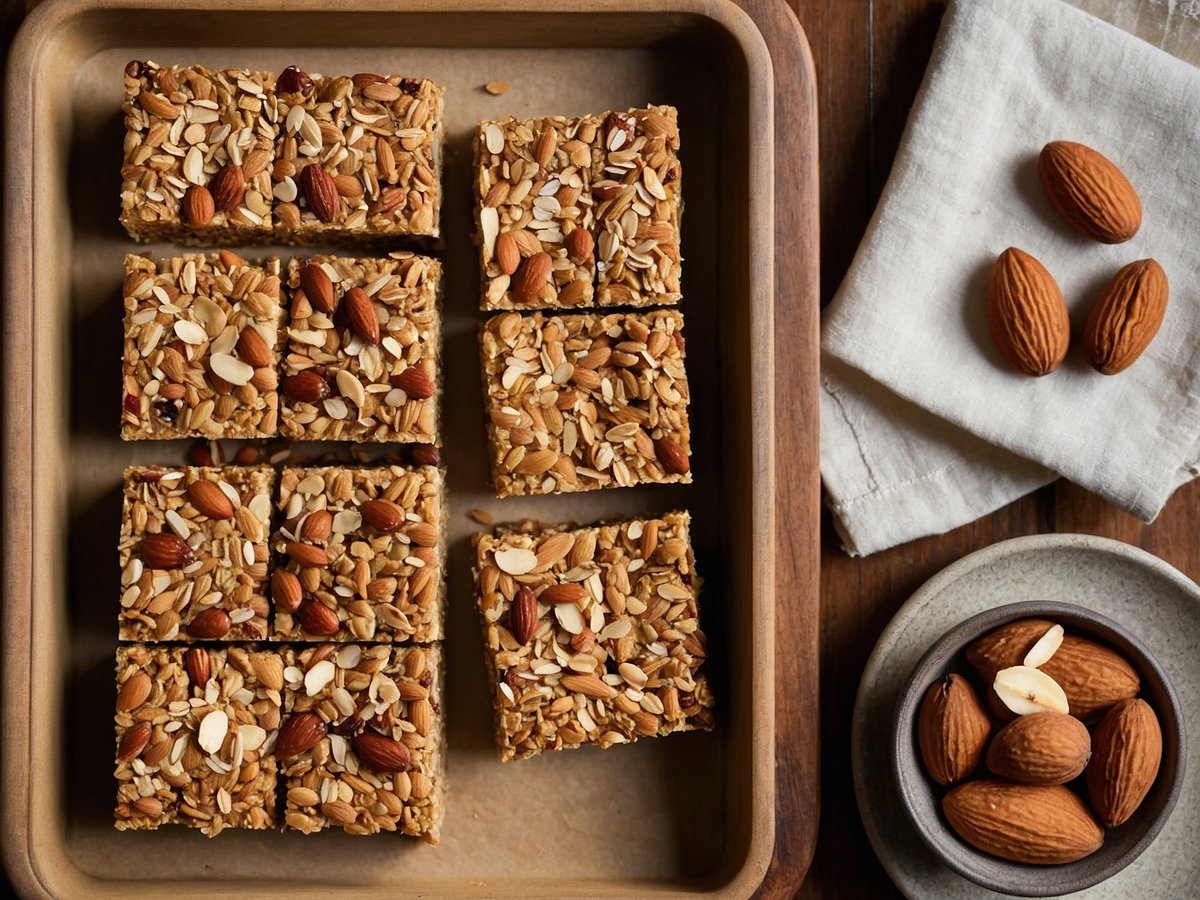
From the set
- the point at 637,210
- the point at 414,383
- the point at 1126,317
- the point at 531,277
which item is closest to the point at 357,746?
the point at 414,383

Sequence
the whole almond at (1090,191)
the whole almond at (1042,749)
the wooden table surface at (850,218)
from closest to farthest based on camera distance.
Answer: the whole almond at (1042,749) < the whole almond at (1090,191) < the wooden table surface at (850,218)

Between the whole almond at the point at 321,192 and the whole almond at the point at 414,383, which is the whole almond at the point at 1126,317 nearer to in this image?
the whole almond at the point at 414,383

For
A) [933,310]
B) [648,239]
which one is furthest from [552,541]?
[933,310]

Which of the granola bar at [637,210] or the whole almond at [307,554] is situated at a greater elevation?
the granola bar at [637,210]

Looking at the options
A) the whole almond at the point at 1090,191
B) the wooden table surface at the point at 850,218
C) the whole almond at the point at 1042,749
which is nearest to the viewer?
the whole almond at the point at 1042,749

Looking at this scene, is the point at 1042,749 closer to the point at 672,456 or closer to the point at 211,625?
the point at 672,456

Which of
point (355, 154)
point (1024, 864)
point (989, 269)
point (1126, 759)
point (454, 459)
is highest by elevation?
point (355, 154)

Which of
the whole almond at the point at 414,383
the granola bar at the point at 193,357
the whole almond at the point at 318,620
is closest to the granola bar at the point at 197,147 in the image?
the granola bar at the point at 193,357

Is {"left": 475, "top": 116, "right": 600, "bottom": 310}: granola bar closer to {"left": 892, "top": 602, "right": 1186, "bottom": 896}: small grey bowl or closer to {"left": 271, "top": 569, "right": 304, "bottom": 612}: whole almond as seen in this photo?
{"left": 271, "top": 569, "right": 304, "bottom": 612}: whole almond
